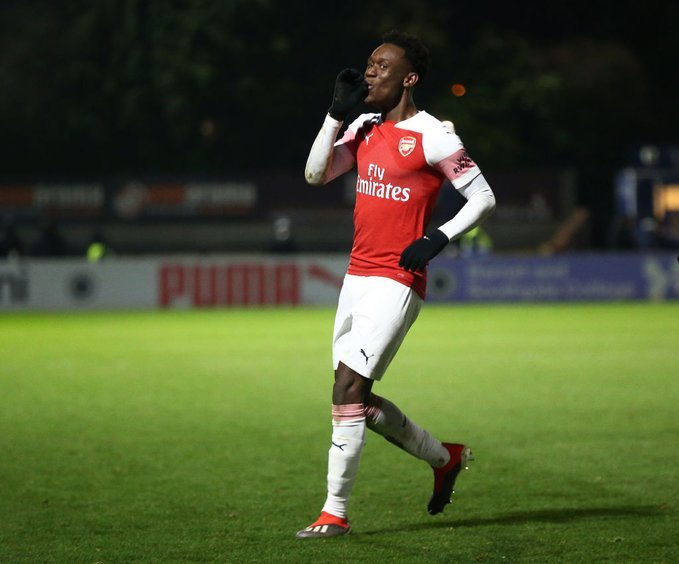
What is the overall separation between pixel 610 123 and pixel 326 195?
16.4m

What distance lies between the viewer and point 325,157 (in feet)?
21.8

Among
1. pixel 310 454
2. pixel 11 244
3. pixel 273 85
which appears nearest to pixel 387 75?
pixel 310 454

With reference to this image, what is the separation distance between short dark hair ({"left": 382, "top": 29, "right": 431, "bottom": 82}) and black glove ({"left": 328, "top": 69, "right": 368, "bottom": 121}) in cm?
33

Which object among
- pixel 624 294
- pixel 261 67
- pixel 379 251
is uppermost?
pixel 261 67

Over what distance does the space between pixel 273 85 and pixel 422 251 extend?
138ft

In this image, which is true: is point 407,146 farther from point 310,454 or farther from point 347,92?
point 310,454

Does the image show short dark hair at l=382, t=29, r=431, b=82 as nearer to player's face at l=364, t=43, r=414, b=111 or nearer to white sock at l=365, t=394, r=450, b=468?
player's face at l=364, t=43, r=414, b=111

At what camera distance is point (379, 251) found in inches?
262

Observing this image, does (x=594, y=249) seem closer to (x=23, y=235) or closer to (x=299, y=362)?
(x=23, y=235)

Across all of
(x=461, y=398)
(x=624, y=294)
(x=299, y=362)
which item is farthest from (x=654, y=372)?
(x=624, y=294)

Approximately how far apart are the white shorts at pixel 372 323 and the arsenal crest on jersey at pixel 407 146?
2.09 ft

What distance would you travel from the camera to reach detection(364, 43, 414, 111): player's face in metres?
6.65

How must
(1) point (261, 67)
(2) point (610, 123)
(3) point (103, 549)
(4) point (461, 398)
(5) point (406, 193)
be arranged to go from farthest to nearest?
(2) point (610, 123)
(1) point (261, 67)
(4) point (461, 398)
(5) point (406, 193)
(3) point (103, 549)

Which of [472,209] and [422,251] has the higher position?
[472,209]
